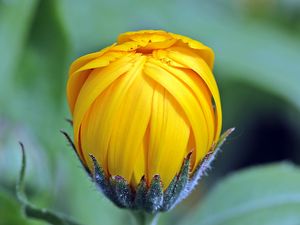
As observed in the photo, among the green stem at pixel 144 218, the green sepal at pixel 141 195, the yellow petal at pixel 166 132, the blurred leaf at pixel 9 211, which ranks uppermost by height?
the yellow petal at pixel 166 132

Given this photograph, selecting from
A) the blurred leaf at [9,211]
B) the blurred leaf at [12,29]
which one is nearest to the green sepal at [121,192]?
the blurred leaf at [9,211]

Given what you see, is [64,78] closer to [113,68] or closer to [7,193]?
[7,193]

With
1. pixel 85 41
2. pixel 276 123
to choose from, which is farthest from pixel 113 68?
pixel 276 123

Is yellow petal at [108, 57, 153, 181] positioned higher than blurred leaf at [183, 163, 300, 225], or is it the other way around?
yellow petal at [108, 57, 153, 181]

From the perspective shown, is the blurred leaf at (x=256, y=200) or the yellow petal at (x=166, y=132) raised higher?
the yellow petal at (x=166, y=132)

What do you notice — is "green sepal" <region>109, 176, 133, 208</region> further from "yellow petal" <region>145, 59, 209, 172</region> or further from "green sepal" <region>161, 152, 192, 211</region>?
"yellow petal" <region>145, 59, 209, 172</region>

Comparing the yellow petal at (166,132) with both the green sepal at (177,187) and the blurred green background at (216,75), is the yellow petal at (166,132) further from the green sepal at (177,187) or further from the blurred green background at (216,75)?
the blurred green background at (216,75)

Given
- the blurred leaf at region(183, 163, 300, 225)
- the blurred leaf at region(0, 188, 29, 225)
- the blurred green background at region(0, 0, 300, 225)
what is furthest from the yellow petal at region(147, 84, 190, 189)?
the blurred leaf at region(183, 163, 300, 225)
